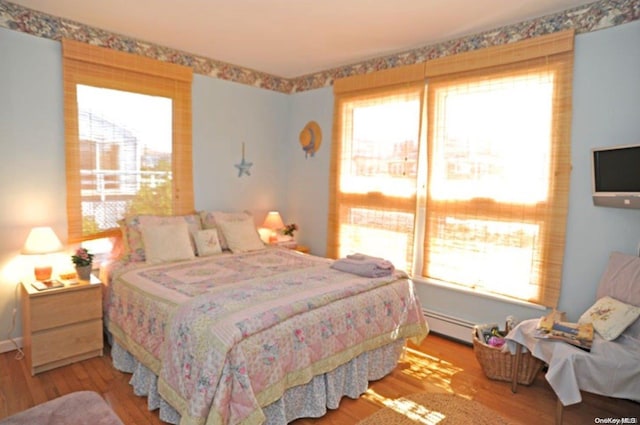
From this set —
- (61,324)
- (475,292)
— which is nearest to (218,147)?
(61,324)

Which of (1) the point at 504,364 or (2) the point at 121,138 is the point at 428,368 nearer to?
(1) the point at 504,364

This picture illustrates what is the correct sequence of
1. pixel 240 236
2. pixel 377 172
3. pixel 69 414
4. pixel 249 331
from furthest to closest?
pixel 377 172 → pixel 240 236 → pixel 249 331 → pixel 69 414

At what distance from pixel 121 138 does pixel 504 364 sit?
3628 mm

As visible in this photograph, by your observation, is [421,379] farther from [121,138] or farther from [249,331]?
[121,138]

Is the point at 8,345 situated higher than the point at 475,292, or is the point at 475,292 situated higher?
the point at 475,292

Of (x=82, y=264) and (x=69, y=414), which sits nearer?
(x=69, y=414)

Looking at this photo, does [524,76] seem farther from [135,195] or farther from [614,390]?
[135,195]

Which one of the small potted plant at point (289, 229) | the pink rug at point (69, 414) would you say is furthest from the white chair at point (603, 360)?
the small potted plant at point (289, 229)

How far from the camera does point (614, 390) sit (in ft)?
6.73

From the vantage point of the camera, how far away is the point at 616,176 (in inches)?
96.2

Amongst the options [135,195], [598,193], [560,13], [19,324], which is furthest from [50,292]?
[560,13]

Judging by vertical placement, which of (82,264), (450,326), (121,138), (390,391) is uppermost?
(121,138)

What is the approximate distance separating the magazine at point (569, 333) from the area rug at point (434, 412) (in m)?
0.57

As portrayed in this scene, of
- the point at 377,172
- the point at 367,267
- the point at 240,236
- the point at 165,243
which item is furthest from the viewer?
the point at 377,172
